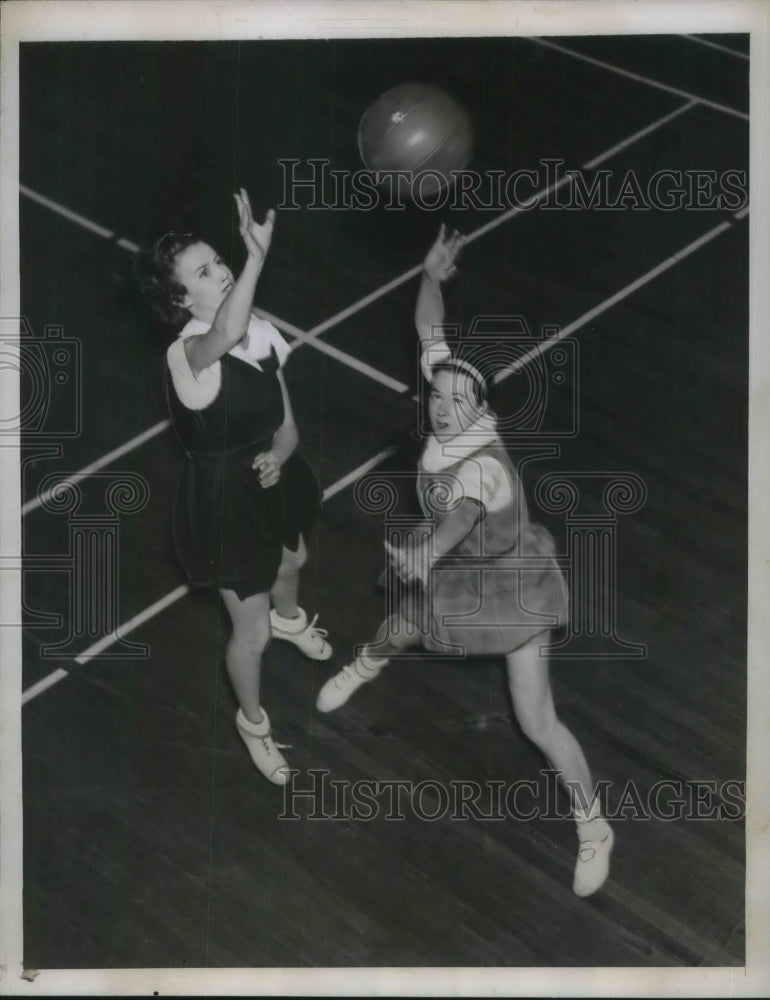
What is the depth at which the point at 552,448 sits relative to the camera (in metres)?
2.54

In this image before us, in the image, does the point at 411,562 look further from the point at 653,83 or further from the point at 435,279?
the point at 653,83

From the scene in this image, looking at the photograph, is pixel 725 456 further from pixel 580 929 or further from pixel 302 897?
pixel 302 897

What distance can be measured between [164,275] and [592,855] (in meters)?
1.62

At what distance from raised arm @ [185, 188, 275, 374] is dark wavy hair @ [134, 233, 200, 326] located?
8cm

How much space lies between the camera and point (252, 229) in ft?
8.34

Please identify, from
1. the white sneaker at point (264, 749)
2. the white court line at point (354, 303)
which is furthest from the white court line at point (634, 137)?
the white sneaker at point (264, 749)

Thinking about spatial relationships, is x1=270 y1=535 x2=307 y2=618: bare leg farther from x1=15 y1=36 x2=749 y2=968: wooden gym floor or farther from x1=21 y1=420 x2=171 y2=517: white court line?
x1=21 y1=420 x2=171 y2=517: white court line

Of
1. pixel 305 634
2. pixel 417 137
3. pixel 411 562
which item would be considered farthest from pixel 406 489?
pixel 417 137

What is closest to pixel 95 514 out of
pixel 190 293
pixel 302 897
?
pixel 190 293

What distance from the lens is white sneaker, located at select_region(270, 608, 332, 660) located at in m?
2.56

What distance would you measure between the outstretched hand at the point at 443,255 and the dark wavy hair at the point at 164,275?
526mm

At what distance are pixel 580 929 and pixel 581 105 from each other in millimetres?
1856

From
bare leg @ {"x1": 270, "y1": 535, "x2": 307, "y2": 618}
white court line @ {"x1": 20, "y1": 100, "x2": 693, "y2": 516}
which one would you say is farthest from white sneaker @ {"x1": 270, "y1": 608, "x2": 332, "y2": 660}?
white court line @ {"x1": 20, "y1": 100, "x2": 693, "y2": 516}

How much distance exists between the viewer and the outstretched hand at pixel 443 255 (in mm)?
2547
